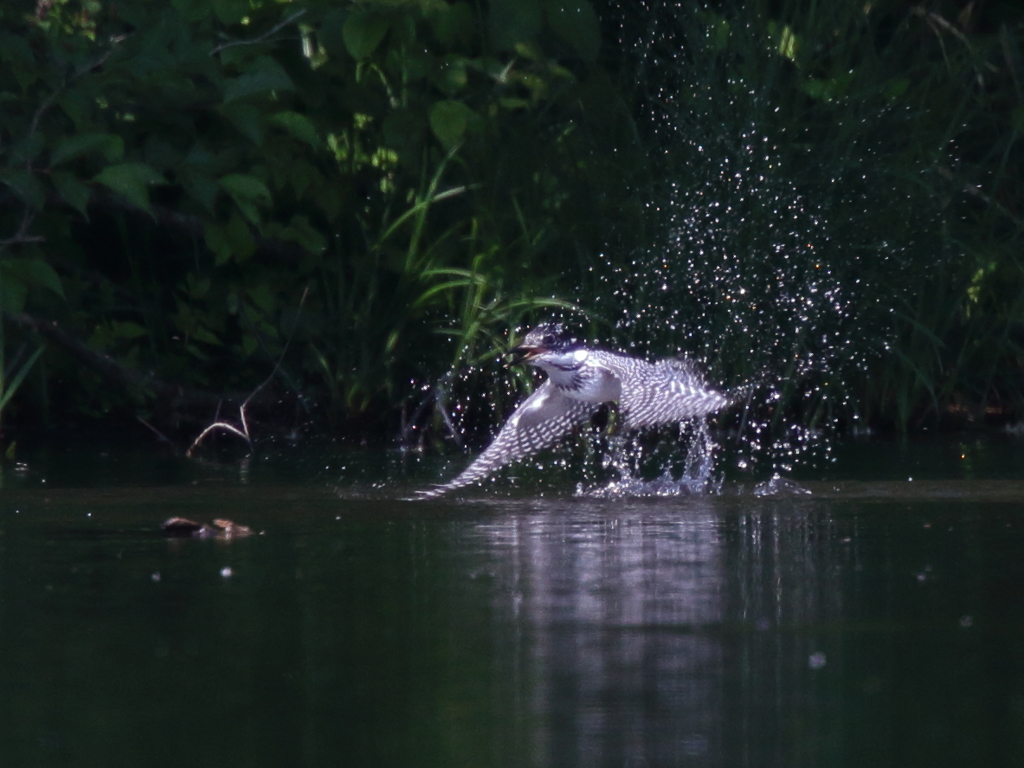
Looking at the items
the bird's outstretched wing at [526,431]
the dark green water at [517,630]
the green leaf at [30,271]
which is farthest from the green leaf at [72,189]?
the bird's outstretched wing at [526,431]

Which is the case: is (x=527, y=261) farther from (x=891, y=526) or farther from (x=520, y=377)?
(x=891, y=526)

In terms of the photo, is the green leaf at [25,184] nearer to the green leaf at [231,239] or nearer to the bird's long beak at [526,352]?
the green leaf at [231,239]

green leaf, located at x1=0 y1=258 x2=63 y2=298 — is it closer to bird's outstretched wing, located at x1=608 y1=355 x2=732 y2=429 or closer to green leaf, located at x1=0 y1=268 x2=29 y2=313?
green leaf, located at x1=0 y1=268 x2=29 y2=313

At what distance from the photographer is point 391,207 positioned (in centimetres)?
804

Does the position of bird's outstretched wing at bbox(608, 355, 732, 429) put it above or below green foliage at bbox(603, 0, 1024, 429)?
below

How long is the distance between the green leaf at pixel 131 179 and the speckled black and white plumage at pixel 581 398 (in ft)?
4.12

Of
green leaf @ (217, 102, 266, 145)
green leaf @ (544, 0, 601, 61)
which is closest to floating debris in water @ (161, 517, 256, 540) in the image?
green leaf @ (217, 102, 266, 145)

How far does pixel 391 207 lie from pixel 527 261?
70cm

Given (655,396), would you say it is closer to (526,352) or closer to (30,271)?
(526,352)

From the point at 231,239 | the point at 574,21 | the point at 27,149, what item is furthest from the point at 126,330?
the point at 574,21

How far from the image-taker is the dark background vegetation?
7445mm

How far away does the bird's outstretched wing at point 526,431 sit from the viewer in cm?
612

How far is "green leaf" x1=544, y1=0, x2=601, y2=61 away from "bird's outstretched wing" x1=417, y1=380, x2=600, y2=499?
133 centimetres

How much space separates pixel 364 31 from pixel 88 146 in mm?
1119
